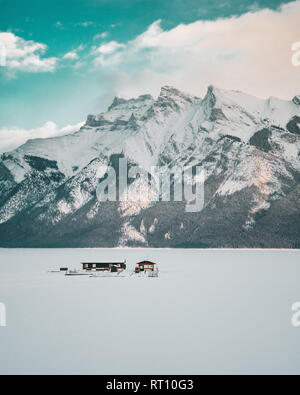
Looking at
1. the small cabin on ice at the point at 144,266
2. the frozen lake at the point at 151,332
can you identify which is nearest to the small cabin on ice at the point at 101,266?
the small cabin on ice at the point at 144,266

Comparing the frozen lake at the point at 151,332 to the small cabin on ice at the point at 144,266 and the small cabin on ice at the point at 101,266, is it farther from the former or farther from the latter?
the small cabin on ice at the point at 101,266

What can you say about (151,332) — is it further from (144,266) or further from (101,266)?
(101,266)

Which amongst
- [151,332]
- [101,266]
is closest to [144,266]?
[101,266]

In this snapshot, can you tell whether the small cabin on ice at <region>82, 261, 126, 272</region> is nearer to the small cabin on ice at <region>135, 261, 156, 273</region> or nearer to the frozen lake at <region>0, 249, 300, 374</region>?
the small cabin on ice at <region>135, 261, 156, 273</region>

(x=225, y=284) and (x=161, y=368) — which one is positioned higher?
(x=225, y=284)

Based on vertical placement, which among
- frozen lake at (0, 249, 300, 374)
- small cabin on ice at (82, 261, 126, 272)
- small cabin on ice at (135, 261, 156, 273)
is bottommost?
frozen lake at (0, 249, 300, 374)

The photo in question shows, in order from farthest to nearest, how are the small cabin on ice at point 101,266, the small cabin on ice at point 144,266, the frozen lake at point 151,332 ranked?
1. the small cabin on ice at point 101,266
2. the small cabin on ice at point 144,266
3. the frozen lake at point 151,332

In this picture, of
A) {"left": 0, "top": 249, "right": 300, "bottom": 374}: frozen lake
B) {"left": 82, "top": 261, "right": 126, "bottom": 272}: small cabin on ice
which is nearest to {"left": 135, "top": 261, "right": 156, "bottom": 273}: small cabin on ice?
{"left": 82, "top": 261, "right": 126, "bottom": 272}: small cabin on ice
